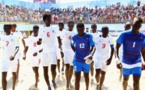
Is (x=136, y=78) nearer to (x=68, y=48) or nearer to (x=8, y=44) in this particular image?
(x=68, y=48)

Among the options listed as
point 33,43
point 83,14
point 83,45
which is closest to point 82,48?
point 83,45

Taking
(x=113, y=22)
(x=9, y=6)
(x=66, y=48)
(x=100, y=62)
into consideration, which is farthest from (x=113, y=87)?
(x=9, y=6)

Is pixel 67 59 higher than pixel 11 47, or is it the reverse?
pixel 11 47

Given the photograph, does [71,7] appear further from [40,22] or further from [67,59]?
[67,59]

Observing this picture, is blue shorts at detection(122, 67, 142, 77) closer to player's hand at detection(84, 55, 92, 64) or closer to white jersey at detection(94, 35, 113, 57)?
player's hand at detection(84, 55, 92, 64)

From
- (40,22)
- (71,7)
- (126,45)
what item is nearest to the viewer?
(126,45)

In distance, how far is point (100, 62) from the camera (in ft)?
24.2

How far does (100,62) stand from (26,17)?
27.5 meters

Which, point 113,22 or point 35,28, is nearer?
point 35,28

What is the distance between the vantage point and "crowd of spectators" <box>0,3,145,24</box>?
29.1m

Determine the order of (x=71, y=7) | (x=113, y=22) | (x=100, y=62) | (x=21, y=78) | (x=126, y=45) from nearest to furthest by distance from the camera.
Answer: (x=126, y=45)
(x=100, y=62)
(x=21, y=78)
(x=113, y=22)
(x=71, y=7)

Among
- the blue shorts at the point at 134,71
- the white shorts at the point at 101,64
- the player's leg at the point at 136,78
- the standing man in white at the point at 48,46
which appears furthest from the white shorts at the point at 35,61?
the player's leg at the point at 136,78

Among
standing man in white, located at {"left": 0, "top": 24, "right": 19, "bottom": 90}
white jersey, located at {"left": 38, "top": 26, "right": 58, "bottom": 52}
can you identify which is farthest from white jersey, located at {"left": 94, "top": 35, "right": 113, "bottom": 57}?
standing man in white, located at {"left": 0, "top": 24, "right": 19, "bottom": 90}

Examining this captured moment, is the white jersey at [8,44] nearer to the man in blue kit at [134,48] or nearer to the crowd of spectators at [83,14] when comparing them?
the man in blue kit at [134,48]
